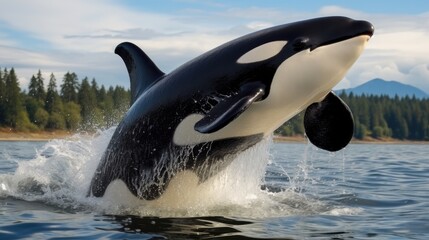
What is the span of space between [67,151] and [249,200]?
547 cm

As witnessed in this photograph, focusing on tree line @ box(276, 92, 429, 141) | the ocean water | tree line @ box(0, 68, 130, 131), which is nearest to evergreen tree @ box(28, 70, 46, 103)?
tree line @ box(0, 68, 130, 131)

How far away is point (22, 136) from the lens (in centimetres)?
8194

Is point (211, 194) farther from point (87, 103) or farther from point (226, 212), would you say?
point (87, 103)

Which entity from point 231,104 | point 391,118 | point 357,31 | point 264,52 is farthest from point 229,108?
point 391,118

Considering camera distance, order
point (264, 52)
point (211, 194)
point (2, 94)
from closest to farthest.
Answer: point (264, 52), point (211, 194), point (2, 94)

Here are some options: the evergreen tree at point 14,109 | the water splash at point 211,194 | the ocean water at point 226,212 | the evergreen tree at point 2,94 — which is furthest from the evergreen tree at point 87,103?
the water splash at point 211,194

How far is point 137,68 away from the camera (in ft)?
31.7

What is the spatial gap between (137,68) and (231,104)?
298 cm

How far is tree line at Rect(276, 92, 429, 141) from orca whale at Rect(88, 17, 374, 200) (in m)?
122

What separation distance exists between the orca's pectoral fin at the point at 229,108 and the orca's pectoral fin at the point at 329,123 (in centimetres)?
133

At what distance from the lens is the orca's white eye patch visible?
24.2ft

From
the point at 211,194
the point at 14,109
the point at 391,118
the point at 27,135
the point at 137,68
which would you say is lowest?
the point at 211,194

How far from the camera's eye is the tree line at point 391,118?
134 m

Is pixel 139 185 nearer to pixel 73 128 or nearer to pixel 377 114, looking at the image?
pixel 73 128
